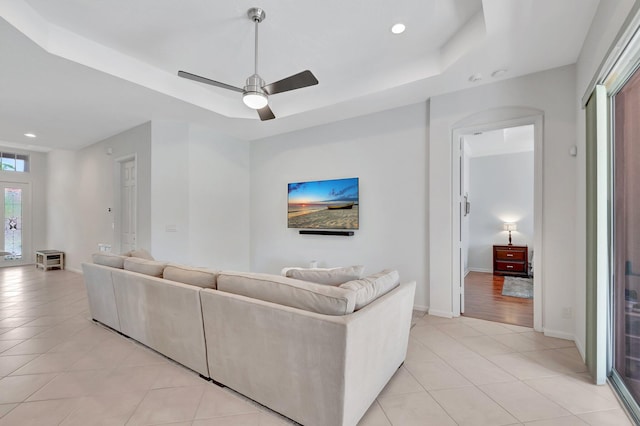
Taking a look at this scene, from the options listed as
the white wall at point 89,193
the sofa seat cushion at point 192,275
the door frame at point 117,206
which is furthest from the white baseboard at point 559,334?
the door frame at point 117,206

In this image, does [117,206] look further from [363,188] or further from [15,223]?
[363,188]

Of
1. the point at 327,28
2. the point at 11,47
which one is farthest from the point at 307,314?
the point at 11,47

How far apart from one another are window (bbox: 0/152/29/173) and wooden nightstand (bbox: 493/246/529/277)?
38.3ft

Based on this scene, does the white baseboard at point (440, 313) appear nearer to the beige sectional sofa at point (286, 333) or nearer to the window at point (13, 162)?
the beige sectional sofa at point (286, 333)

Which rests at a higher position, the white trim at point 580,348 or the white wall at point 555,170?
the white wall at point 555,170

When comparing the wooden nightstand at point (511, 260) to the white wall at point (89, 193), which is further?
the wooden nightstand at point (511, 260)

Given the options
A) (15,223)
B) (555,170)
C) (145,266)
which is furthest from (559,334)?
(15,223)

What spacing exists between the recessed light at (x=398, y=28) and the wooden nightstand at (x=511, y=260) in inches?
207

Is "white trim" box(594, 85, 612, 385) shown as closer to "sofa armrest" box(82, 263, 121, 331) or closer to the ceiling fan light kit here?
the ceiling fan light kit

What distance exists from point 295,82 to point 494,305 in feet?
12.9

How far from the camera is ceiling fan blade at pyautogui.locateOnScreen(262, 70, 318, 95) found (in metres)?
2.41

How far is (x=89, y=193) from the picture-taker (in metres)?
6.05

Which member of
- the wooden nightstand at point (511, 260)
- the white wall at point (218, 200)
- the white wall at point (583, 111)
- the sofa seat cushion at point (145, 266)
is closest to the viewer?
the white wall at point (583, 111)

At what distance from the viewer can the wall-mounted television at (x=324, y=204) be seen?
4.48 metres
